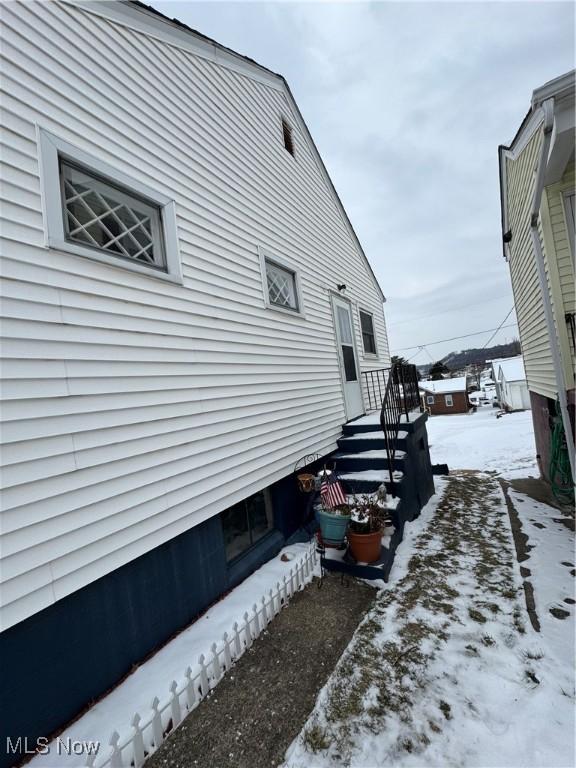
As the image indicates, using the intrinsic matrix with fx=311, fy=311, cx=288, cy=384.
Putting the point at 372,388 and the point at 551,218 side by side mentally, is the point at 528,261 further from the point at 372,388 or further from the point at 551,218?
the point at 372,388

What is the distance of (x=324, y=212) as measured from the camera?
261 inches

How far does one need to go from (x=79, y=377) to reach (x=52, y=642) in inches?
65.4

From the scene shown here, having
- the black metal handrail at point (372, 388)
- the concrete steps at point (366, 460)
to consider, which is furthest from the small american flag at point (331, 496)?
the black metal handrail at point (372, 388)

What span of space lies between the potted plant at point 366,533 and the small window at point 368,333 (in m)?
4.81

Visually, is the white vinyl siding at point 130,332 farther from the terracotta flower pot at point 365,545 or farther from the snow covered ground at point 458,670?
the snow covered ground at point 458,670

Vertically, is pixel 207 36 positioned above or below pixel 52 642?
above

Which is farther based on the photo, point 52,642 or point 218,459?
point 218,459

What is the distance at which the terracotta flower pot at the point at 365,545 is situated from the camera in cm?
342

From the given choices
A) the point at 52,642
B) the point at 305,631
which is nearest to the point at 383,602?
the point at 305,631

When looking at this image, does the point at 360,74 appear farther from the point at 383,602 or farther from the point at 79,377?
the point at 383,602

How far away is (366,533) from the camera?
11.3 ft

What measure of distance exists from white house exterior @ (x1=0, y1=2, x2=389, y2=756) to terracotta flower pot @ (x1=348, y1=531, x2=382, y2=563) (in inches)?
43.6

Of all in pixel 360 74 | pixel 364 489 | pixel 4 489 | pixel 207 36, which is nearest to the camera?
pixel 4 489

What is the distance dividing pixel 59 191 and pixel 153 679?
11.7ft
